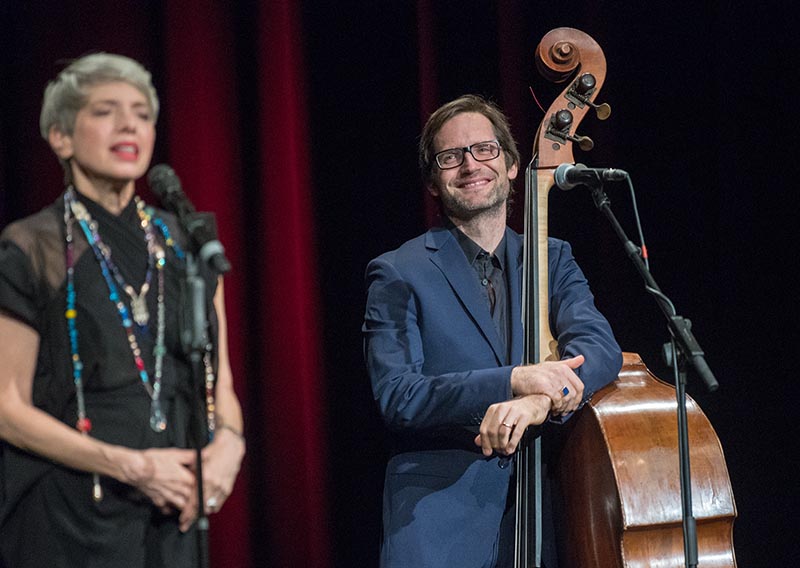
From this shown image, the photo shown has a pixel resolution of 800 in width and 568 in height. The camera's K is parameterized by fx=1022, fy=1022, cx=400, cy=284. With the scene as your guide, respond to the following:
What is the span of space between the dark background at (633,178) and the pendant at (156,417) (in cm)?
129

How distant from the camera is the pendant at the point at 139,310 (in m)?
1.79

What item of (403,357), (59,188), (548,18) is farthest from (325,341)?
(548,18)

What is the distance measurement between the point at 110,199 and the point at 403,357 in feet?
2.98

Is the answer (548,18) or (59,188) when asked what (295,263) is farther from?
(548,18)

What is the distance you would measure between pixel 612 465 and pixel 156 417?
105 centimetres

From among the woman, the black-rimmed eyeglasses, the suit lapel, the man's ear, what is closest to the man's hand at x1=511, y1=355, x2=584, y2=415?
the suit lapel

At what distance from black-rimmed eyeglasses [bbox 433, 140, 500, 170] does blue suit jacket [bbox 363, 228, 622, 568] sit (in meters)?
0.20

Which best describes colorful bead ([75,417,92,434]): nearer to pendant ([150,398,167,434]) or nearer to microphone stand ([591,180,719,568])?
pendant ([150,398,167,434])

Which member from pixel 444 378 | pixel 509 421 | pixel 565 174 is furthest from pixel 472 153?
pixel 509 421

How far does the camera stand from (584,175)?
219 cm

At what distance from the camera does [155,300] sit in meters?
1.83

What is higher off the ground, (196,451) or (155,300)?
(155,300)

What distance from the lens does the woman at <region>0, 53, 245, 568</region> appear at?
1703 mm

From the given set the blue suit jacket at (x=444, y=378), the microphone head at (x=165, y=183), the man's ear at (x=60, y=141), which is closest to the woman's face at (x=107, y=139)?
the man's ear at (x=60, y=141)
